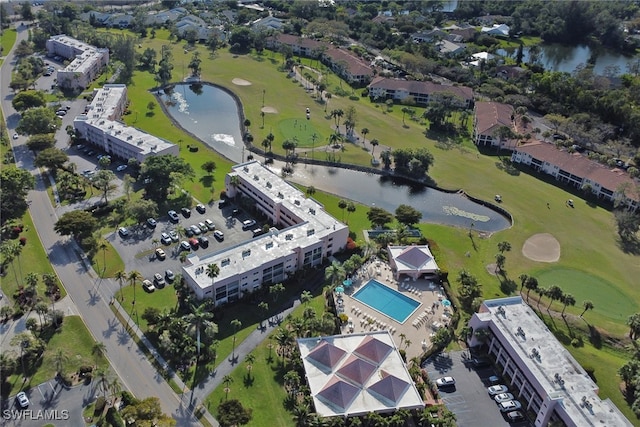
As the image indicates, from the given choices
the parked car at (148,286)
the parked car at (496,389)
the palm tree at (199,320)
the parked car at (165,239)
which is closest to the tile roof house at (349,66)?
the parked car at (165,239)

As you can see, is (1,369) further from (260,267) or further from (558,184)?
(558,184)

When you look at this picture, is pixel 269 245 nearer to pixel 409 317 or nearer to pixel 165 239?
pixel 165 239

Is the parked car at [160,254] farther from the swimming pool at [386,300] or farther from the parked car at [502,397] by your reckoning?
the parked car at [502,397]

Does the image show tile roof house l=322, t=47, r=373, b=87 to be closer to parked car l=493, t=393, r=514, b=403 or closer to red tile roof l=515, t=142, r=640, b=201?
red tile roof l=515, t=142, r=640, b=201

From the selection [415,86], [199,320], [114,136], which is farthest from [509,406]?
[415,86]

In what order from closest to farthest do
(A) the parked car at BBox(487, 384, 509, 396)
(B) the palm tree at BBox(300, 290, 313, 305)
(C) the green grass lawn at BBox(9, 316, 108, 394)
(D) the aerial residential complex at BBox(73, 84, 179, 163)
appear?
(C) the green grass lawn at BBox(9, 316, 108, 394)
(A) the parked car at BBox(487, 384, 509, 396)
(B) the palm tree at BBox(300, 290, 313, 305)
(D) the aerial residential complex at BBox(73, 84, 179, 163)

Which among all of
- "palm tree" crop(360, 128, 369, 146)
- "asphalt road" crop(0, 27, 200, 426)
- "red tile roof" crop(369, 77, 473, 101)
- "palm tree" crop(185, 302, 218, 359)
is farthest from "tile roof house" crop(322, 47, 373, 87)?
"palm tree" crop(185, 302, 218, 359)

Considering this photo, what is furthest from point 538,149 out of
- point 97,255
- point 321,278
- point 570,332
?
point 97,255
